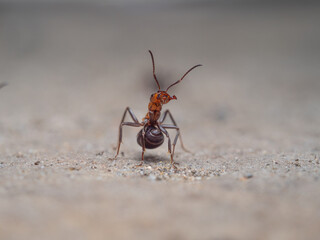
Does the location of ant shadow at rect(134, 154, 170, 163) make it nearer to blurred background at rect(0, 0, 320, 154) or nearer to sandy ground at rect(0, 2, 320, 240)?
sandy ground at rect(0, 2, 320, 240)

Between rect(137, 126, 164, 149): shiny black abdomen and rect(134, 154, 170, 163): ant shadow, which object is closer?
rect(137, 126, 164, 149): shiny black abdomen

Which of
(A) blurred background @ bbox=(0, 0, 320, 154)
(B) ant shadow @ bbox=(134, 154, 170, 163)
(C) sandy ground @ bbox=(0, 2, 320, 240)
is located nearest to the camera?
(C) sandy ground @ bbox=(0, 2, 320, 240)

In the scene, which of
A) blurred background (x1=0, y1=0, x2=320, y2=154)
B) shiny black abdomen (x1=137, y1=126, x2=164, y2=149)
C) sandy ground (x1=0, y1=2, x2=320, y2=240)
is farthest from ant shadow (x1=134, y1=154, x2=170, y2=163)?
blurred background (x1=0, y1=0, x2=320, y2=154)


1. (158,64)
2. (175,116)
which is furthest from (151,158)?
(158,64)

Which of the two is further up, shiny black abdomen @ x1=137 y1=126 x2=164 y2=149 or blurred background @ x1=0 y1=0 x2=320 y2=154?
blurred background @ x1=0 y1=0 x2=320 y2=154

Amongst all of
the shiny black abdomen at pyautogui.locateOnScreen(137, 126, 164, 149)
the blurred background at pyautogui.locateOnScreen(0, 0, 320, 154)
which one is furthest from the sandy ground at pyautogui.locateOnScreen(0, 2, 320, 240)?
the shiny black abdomen at pyautogui.locateOnScreen(137, 126, 164, 149)

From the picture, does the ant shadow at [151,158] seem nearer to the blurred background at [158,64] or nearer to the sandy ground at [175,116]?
the sandy ground at [175,116]

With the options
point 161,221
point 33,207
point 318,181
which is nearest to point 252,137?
point 318,181

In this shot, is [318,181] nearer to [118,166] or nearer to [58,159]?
[118,166]

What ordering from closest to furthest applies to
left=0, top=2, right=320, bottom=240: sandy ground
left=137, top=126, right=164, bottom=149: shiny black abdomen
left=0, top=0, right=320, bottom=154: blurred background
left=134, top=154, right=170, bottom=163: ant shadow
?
left=0, top=2, right=320, bottom=240: sandy ground, left=137, top=126, right=164, bottom=149: shiny black abdomen, left=134, top=154, right=170, bottom=163: ant shadow, left=0, top=0, right=320, bottom=154: blurred background
